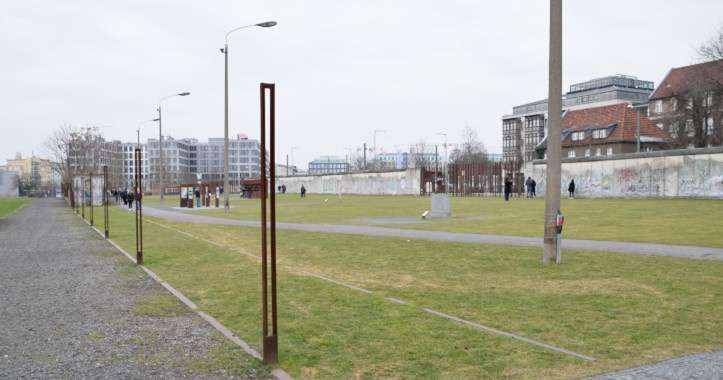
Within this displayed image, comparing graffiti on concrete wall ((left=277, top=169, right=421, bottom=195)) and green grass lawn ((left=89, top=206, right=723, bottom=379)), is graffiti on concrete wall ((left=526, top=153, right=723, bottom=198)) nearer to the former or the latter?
graffiti on concrete wall ((left=277, top=169, right=421, bottom=195))

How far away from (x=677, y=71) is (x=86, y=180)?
81.7 meters

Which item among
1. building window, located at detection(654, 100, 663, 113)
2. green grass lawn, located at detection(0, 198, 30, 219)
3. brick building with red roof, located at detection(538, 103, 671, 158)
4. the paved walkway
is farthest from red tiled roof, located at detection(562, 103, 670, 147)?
green grass lawn, located at detection(0, 198, 30, 219)

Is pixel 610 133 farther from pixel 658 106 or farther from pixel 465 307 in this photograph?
pixel 465 307

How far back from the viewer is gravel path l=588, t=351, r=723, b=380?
494 centimetres

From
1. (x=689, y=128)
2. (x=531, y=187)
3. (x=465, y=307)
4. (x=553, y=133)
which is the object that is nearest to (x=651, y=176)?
(x=531, y=187)

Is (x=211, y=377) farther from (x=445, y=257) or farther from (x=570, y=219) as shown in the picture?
(x=570, y=219)

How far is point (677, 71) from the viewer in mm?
90125

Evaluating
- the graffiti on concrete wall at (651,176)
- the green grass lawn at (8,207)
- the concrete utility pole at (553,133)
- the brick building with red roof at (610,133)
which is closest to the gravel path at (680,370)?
the concrete utility pole at (553,133)

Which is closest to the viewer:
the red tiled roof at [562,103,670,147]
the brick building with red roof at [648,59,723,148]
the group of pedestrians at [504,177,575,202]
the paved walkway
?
the paved walkway

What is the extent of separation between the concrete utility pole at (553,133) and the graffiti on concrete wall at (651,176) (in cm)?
2467

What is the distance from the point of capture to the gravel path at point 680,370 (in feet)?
16.2

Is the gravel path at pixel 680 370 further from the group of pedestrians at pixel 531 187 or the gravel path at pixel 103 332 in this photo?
the group of pedestrians at pixel 531 187

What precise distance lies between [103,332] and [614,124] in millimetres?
77428

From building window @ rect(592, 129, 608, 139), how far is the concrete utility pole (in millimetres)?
69542
